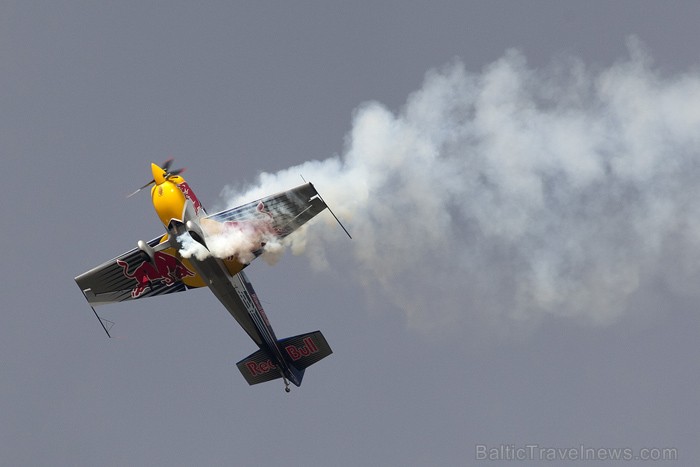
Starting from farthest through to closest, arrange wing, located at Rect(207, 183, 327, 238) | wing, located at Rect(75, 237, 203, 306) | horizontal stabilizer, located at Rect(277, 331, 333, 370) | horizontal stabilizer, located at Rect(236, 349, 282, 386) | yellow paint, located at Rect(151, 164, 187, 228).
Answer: horizontal stabilizer, located at Rect(236, 349, 282, 386)
horizontal stabilizer, located at Rect(277, 331, 333, 370)
wing, located at Rect(75, 237, 203, 306)
wing, located at Rect(207, 183, 327, 238)
yellow paint, located at Rect(151, 164, 187, 228)

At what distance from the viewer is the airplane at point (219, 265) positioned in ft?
126

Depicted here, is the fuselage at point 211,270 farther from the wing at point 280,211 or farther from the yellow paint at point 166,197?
the wing at point 280,211

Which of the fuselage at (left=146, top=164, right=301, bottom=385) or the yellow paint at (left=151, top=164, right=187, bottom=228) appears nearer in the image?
the yellow paint at (left=151, top=164, right=187, bottom=228)

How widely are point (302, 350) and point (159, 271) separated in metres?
6.18

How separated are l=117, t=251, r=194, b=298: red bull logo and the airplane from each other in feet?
0.12

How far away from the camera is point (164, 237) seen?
40125mm

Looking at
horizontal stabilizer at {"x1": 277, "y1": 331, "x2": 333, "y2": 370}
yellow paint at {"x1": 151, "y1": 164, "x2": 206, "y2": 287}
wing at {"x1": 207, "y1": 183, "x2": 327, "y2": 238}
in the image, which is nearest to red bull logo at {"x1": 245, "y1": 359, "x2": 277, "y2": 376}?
horizontal stabilizer at {"x1": 277, "y1": 331, "x2": 333, "y2": 370}

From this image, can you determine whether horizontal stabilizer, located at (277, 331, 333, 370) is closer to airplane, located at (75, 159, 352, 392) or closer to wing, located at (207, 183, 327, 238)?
airplane, located at (75, 159, 352, 392)

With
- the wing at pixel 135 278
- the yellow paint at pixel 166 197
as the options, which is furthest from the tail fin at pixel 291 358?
the yellow paint at pixel 166 197

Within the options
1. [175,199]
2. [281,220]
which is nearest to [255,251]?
[281,220]

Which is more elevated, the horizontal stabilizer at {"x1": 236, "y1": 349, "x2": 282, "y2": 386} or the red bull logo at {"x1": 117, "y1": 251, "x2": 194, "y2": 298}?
the red bull logo at {"x1": 117, "y1": 251, "x2": 194, "y2": 298}

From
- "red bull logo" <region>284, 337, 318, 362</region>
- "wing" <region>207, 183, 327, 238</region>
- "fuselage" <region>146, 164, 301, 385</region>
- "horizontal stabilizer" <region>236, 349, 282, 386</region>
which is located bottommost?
"horizontal stabilizer" <region>236, 349, 282, 386</region>

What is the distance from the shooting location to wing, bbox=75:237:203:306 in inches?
1655

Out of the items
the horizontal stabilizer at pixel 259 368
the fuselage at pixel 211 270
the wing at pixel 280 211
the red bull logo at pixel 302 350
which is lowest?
the horizontal stabilizer at pixel 259 368
